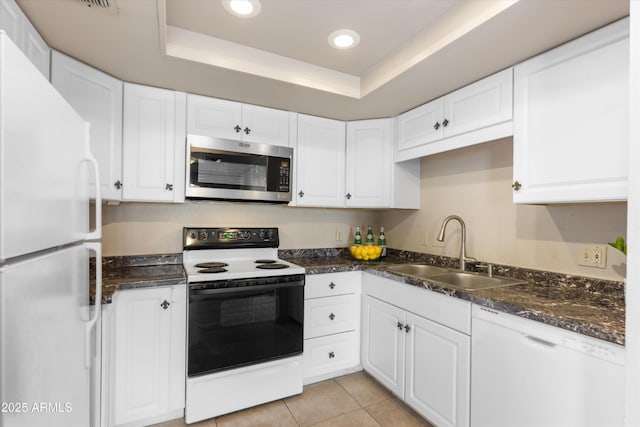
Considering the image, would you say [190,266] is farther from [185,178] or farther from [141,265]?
[185,178]

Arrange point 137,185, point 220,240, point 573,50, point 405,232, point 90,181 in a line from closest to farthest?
point 90,181
point 573,50
point 137,185
point 220,240
point 405,232

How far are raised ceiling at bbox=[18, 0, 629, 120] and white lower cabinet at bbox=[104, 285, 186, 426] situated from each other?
52.1 inches

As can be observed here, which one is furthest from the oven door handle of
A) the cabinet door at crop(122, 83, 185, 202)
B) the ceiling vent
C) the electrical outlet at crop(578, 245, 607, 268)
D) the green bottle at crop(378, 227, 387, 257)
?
the electrical outlet at crop(578, 245, 607, 268)

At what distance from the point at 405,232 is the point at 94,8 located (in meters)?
2.64

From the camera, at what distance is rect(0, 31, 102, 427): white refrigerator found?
0.57 m

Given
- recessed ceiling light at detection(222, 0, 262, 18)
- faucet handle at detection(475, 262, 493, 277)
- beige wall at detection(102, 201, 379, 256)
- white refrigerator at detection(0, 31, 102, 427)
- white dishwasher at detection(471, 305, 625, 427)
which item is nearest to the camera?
white refrigerator at detection(0, 31, 102, 427)

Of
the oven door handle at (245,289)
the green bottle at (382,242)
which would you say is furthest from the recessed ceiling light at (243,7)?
the green bottle at (382,242)

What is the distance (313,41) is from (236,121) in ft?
2.71

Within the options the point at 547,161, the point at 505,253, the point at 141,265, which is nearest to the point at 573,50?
the point at 547,161

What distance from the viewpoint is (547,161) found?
158 centimetres

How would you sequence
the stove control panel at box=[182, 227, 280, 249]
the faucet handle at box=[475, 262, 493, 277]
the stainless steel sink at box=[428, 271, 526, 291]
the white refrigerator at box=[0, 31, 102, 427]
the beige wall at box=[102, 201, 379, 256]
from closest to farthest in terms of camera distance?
the white refrigerator at box=[0, 31, 102, 427] → the stainless steel sink at box=[428, 271, 526, 291] → the faucet handle at box=[475, 262, 493, 277] → the beige wall at box=[102, 201, 379, 256] → the stove control panel at box=[182, 227, 280, 249]

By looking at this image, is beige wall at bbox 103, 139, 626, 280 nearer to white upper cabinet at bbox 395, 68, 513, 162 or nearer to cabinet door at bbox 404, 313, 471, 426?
white upper cabinet at bbox 395, 68, 513, 162

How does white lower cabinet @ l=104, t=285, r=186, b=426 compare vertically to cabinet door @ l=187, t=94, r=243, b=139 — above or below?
below

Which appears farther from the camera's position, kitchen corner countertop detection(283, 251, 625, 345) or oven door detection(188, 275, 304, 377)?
oven door detection(188, 275, 304, 377)
